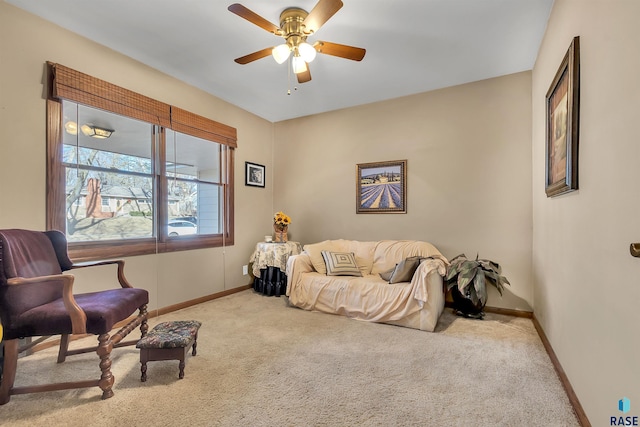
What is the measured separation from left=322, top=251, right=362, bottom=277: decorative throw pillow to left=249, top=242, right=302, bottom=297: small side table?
0.72 m

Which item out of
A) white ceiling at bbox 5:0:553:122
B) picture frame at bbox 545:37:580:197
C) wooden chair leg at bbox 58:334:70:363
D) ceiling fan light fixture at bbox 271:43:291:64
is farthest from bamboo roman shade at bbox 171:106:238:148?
picture frame at bbox 545:37:580:197

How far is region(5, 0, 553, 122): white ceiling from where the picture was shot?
2.34m

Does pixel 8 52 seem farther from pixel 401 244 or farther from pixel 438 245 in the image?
pixel 438 245

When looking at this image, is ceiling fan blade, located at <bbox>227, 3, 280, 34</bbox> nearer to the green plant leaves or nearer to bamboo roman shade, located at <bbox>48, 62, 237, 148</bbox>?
bamboo roman shade, located at <bbox>48, 62, 237, 148</bbox>

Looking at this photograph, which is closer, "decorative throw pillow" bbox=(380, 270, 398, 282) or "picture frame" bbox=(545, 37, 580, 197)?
"picture frame" bbox=(545, 37, 580, 197)

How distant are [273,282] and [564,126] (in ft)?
11.5

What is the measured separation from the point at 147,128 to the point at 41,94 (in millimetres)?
913

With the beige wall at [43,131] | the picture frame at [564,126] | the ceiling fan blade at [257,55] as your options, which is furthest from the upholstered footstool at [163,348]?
the picture frame at [564,126]

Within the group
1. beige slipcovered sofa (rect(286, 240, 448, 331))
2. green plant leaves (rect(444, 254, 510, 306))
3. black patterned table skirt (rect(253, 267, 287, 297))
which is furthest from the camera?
black patterned table skirt (rect(253, 267, 287, 297))

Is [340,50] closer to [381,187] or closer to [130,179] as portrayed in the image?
[381,187]

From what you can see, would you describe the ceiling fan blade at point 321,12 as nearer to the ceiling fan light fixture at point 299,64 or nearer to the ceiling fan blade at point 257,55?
the ceiling fan light fixture at point 299,64

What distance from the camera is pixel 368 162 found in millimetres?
4242

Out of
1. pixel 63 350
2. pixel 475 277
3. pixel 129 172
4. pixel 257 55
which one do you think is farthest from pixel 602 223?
pixel 129 172

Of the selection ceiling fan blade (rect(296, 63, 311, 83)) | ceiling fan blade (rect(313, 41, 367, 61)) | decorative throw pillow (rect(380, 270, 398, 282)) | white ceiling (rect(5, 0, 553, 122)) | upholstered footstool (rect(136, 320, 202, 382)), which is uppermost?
white ceiling (rect(5, 0, 553, 122))
